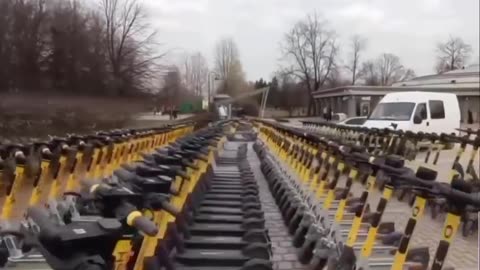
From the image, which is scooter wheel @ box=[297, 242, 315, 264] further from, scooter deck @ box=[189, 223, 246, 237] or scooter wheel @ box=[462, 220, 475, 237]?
scooter wheel @ box=[462, 220, 475, 237]

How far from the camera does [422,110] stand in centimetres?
Answer: 1574

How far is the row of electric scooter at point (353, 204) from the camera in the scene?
103 inches

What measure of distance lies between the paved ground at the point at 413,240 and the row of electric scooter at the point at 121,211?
429mm

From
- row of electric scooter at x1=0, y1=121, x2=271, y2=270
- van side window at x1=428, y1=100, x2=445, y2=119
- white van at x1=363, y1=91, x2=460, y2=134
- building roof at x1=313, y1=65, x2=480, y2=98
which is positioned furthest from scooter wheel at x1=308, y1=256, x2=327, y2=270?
building roof at x1=313, y1=65, x2=480, y2=98

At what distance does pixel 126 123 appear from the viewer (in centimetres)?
1218

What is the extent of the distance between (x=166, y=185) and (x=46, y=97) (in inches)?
240

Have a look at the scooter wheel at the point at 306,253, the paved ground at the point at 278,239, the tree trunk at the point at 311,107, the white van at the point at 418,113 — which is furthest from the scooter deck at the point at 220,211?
the tree trunk at the point at 311,107

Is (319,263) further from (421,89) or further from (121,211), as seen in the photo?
(421,89)

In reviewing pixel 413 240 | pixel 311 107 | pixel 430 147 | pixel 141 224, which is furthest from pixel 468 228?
pixel 311 107

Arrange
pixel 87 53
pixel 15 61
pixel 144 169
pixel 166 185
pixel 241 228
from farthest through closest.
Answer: pixel 87 53
pixel 15 61
pixel 241 228
pixel 144 169
pixel 166 185

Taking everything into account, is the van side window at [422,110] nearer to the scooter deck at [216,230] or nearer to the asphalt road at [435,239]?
the asphalt road at [435,239]

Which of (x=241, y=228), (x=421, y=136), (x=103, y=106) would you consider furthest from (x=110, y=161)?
(x=421, y=136)

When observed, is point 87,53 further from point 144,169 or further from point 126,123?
point 144,169

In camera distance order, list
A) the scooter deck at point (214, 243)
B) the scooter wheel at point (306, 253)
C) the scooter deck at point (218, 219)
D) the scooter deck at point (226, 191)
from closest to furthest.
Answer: the scooter deck at point (214, 243) → the scooter wheel at point (306, 253) → the scooter deck at point (218, 219) → the scooter deck at point (226, 191)
